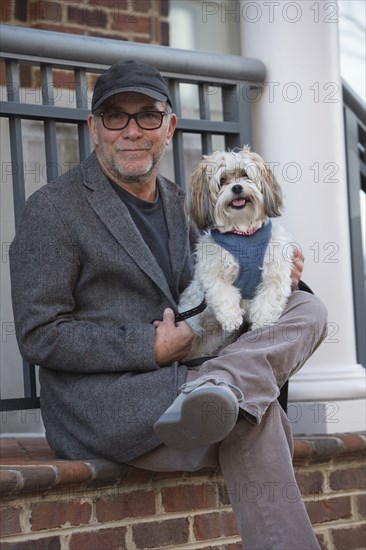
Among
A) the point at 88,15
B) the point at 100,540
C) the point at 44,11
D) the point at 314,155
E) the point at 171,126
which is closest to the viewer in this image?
the point at 100,540

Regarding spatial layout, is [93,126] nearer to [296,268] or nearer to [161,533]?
[296,268]

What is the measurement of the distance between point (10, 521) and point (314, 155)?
1.95 metres

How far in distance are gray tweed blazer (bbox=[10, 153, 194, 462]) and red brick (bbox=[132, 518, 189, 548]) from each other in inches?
10.6

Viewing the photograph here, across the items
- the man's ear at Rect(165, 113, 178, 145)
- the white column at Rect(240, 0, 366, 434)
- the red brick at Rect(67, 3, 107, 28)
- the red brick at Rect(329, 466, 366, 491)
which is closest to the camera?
the man's ear at Rect(165, 113, 178, 145)

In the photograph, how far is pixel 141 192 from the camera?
361 centimetres

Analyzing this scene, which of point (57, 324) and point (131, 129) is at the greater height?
point (131, 129)

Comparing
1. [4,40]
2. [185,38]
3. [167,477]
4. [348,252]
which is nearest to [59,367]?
[167,477]

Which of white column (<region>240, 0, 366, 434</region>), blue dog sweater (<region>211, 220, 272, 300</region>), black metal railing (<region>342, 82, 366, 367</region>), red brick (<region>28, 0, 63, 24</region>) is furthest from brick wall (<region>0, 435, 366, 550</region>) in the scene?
red brick (<region>28, 0, 63, 24</region>)

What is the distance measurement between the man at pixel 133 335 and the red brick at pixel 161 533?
0.77ft

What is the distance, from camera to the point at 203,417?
281cm

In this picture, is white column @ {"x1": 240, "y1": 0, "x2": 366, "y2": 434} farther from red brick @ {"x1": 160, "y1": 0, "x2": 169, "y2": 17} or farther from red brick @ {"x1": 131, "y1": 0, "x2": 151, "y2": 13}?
red brick @ {"x1": 160, "y1": 0, "x2": 169, "y2": 17}

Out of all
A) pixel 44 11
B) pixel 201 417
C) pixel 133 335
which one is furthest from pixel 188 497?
pixel 44 11

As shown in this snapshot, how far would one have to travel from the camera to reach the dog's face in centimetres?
338

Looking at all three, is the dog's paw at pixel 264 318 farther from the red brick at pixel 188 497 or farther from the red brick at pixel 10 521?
the red brick at pixel 10 521
